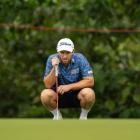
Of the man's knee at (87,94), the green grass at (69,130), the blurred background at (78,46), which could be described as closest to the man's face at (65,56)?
the man's knee at (87,94)

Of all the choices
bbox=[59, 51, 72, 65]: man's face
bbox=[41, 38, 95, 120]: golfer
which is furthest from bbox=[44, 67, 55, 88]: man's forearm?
bbox=[59, 51, 72, 65]: man's face

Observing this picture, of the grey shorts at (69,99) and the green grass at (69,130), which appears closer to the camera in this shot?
the green grass at (69,130)

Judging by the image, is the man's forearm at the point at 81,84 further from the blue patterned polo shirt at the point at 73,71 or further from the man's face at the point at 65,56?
the man's face at the point at 65,56

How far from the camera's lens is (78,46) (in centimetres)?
1216

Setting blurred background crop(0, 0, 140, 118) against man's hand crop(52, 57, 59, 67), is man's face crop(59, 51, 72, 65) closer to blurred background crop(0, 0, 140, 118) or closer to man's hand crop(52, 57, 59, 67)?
man's hand crop(52, 57, 59, 67)

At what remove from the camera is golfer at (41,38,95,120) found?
7785mm

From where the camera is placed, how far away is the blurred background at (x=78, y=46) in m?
11.8

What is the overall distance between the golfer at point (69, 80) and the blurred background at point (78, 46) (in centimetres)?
356

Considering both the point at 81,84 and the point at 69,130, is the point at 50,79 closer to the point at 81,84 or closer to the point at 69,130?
the point at 81,84

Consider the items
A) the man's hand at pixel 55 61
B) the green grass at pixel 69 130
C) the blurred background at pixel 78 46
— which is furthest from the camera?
the blurred background at pixel 78 46

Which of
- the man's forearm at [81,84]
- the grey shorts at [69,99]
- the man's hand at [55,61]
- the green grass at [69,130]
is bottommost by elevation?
the green grass at [69,130]

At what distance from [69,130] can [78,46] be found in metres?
6.94

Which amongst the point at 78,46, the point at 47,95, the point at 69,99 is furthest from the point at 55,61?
the point at 78,46

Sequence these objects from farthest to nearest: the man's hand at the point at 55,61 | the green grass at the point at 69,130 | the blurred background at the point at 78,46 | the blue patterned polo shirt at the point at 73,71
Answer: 1. the blurred background at the point at 78,46
2. the blue patterned polo shirt at the point at 73,71
3. the man's hand at the point at 55,61
4. the green grass at the point at 69,130
